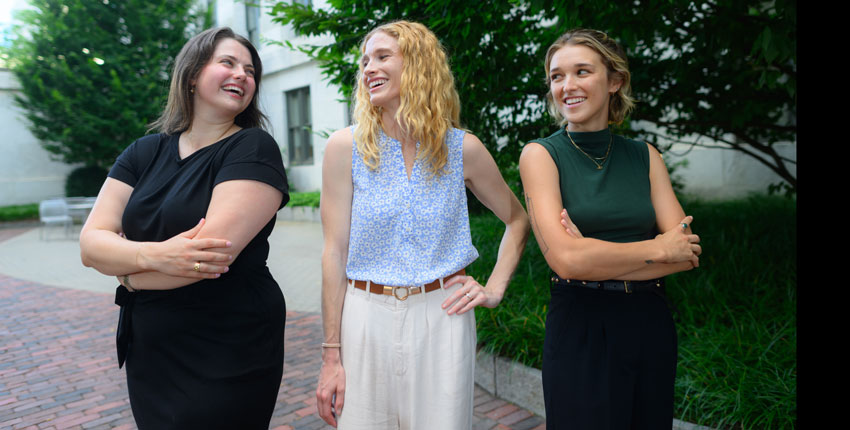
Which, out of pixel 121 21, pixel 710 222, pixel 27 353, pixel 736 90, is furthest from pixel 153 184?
pixel 121 21

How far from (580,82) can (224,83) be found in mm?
1375

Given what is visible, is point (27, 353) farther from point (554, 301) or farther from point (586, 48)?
point (586, 48)

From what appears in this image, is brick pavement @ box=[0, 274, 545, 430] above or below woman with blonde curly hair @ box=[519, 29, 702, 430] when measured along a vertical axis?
below

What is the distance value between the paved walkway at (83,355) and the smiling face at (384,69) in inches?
101

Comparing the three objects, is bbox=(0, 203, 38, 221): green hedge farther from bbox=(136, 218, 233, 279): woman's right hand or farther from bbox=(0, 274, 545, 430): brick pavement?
bbox=(136, 218, 233, 279): woman's right hand

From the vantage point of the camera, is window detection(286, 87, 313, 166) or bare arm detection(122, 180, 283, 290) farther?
window detection(286, 87, 313, 166)

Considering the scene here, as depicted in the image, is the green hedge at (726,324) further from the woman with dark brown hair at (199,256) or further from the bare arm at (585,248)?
the woman with dark brown hair at (199,256)

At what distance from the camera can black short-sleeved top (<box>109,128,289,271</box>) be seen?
2.15m

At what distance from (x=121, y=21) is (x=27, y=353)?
18216 mm

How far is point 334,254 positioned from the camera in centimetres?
217

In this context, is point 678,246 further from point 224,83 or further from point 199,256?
point 224,83

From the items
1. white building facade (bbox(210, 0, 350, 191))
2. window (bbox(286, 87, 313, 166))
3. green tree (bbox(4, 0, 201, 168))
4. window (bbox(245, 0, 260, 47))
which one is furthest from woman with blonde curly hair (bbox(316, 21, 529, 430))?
window (bbox(245, 0, 260, 47))

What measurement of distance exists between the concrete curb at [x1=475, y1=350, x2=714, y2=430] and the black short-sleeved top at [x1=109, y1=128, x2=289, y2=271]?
7.83 feet

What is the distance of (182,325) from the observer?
2.19 meters
